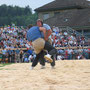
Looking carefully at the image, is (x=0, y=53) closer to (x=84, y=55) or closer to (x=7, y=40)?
(x=7, y=40)

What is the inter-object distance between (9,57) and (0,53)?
70cm

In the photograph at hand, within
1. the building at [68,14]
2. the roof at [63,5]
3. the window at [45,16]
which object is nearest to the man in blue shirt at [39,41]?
the building at [68,14]

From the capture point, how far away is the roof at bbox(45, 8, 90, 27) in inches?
1810

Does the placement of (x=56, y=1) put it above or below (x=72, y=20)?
above

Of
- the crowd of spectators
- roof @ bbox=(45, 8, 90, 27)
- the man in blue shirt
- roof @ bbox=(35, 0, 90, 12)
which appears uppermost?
roof @ bbox=(35, 0, 90, 12)

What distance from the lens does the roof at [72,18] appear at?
45981 mm

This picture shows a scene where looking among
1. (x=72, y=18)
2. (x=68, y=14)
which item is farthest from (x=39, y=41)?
(x=68, y=14)

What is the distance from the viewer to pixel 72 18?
160ft

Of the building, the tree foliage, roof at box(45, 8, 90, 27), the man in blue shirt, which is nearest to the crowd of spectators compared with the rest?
the man in blue shirt

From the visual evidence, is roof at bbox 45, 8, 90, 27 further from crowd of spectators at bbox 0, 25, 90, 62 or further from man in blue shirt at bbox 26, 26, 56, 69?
man in blue shirt at bbox 26, 26, 56, 69

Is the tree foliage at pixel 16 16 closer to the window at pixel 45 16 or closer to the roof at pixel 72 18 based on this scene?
the window at pixel 45 16

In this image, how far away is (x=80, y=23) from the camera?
45594 mm

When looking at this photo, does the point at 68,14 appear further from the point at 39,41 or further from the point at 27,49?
the point at 39,41

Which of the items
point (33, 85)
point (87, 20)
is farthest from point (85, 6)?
point (33, 85)
